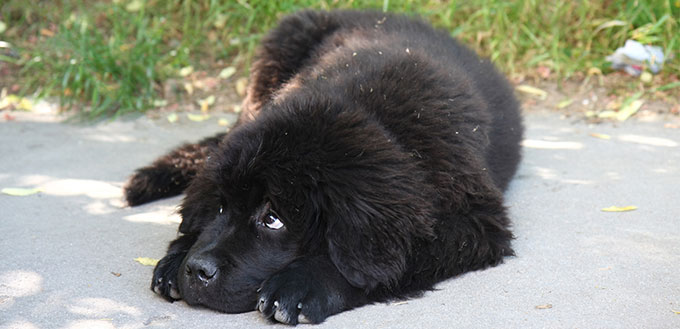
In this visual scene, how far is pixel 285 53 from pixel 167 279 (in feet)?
7.12

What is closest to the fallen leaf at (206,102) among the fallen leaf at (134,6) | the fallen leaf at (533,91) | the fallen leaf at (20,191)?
the fallen leaf at (134,6)

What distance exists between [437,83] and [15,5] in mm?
5688

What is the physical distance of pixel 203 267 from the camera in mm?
2975

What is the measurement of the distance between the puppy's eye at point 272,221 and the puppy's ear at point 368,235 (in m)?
0.20

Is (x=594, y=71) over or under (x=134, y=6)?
over

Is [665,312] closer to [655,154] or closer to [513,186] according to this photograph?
[513,186]

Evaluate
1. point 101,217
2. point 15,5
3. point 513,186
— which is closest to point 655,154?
point 513,186

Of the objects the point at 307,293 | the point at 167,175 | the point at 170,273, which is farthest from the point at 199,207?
the point at 167,175

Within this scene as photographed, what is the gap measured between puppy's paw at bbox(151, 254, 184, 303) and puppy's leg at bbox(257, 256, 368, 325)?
0.42 metres

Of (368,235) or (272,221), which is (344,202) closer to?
(368,235)

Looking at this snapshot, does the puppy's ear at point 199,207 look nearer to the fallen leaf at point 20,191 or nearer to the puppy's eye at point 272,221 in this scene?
the puppy's eye at point 272,221

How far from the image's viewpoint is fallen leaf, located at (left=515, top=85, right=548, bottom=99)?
634cm

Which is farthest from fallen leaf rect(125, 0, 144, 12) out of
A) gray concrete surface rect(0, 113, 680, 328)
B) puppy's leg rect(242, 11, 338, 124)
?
puppy's leg rect(242, 11, 338, 124)

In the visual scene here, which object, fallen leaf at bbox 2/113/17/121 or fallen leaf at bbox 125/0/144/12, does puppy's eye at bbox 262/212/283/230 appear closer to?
fallen leaf at bbox 2/113/17/121
